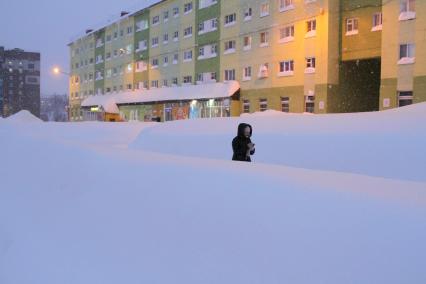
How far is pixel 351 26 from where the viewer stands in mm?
33750

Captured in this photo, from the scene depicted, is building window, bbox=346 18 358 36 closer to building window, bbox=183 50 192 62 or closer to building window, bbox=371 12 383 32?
building window, bbox=371 12 383 32

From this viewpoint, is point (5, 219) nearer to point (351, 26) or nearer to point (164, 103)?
point (351, 26)

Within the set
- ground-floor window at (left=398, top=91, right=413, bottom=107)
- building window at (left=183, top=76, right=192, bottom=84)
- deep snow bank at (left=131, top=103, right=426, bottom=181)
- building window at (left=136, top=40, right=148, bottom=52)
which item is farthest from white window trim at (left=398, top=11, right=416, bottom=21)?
building window at (left=136, top=40, right=148, bottom=52)

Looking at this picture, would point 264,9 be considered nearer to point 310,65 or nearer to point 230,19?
point 230,19

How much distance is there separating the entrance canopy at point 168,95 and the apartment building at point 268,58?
0.44ft

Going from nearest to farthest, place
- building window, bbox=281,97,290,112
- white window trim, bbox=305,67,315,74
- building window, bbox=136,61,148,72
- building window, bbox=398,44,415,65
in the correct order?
1. building window, bbox=398,44,415,65
2. white window trim, bbox=305,67,315,74
3. building window, bbox=281,97,290,112
4. building window, bbox=136,61,148,72

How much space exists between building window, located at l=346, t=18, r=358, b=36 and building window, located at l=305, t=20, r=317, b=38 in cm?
217

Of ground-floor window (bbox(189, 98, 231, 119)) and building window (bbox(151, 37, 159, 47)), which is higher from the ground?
building window (bbox(151, 37, 159, 47))

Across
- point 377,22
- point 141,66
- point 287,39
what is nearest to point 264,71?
point 287,39

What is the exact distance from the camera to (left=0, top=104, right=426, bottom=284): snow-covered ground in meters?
2.88

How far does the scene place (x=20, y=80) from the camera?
12369 centimetres

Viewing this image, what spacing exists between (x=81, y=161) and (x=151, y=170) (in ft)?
8.16

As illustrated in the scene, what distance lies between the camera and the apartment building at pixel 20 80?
121188mm

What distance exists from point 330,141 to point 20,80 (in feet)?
405
